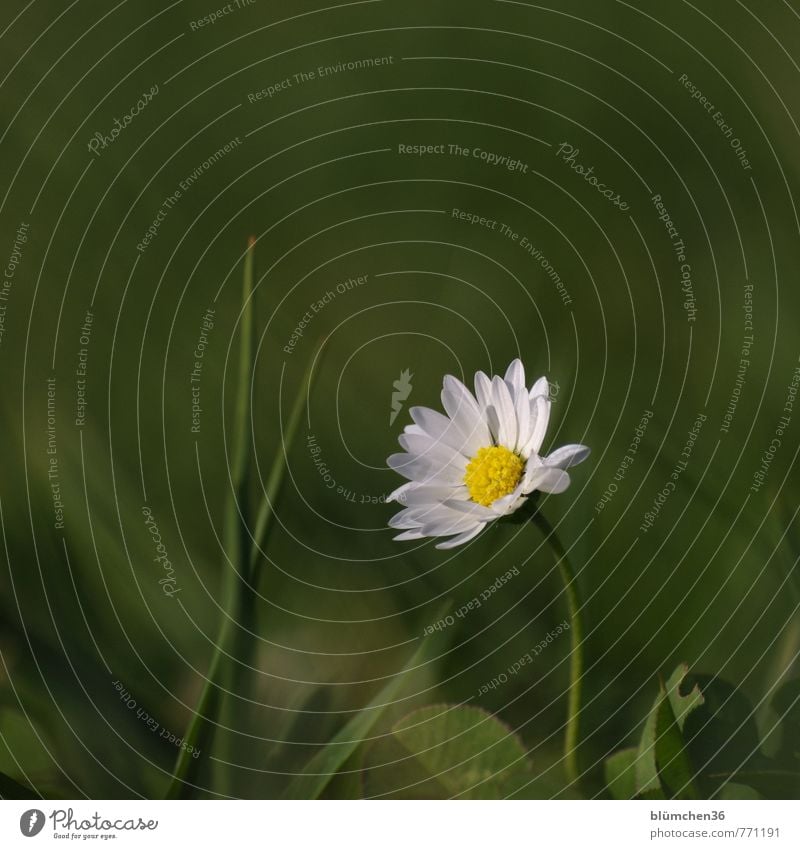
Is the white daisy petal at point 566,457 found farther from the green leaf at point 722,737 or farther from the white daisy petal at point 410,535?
the green leaf at point 722,737

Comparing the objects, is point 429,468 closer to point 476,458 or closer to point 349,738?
point 476,458

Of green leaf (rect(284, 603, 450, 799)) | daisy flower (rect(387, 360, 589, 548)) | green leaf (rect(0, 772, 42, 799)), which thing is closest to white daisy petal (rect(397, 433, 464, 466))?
daisy flower (rect(387, 360, 589, 548))

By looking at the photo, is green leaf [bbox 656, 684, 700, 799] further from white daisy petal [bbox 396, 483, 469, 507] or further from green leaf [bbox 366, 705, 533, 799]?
white daisy petal [bbox 396, 483, 469, 507]

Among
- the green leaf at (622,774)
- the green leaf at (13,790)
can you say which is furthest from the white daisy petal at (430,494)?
the green leaf at (13,790)

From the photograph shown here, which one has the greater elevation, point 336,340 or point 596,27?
point 596,27

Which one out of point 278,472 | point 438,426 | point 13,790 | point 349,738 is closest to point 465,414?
point 438,426

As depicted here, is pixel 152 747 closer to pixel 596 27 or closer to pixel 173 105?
pixel 173 105
